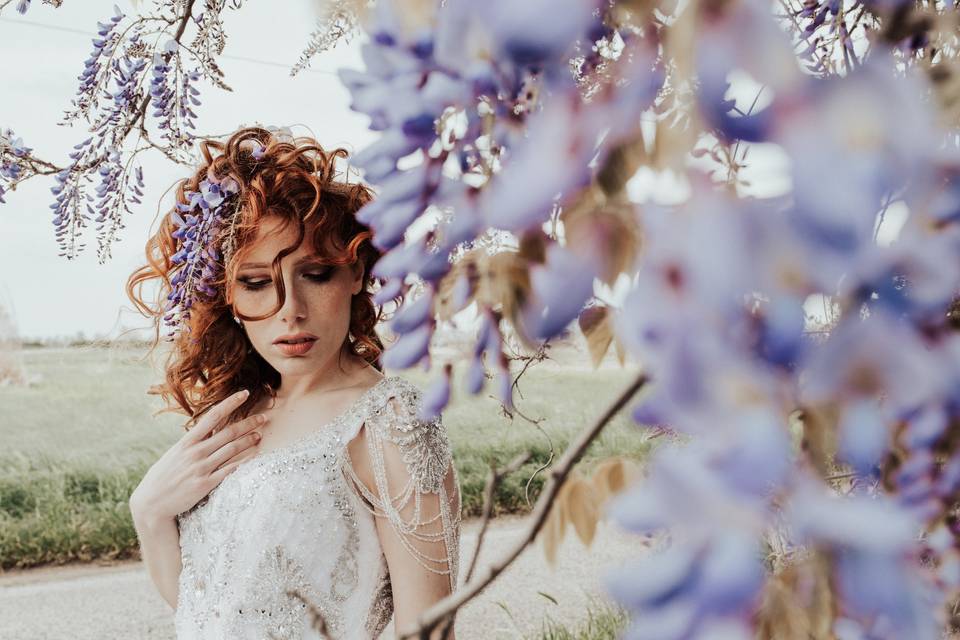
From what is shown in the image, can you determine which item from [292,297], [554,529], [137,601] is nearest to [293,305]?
[292,297]

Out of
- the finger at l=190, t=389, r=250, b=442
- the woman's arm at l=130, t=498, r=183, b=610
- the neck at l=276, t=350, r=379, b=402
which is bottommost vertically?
the woman's arm at l=130, t=498, r=183, b=610

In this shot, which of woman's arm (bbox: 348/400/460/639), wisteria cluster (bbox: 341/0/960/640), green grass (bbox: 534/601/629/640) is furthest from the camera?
green grass (bbox: 534/601/629/640)

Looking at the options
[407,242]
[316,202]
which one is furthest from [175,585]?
[407,242]

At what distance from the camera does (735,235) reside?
0.17 m

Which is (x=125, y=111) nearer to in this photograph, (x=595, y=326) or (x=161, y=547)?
(x=161, y=547)

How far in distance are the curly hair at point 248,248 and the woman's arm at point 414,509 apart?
0.26 m

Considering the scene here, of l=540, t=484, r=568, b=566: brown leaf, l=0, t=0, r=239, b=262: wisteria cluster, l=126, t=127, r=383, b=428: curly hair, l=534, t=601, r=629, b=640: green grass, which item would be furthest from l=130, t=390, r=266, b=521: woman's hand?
l=534, t=601, r=629, b=640: green grass

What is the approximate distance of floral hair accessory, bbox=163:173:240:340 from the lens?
1.29 m

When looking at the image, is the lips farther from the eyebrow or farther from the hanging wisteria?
the hanging wisteria

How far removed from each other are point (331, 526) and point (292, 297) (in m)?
0.38

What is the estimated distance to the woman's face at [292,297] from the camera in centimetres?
130

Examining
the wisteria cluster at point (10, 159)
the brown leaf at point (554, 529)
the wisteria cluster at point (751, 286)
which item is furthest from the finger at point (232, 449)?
the wisteria cluster at point (751, 286)

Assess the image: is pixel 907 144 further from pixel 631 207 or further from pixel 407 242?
pixel 407 242

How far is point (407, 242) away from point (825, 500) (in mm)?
202
